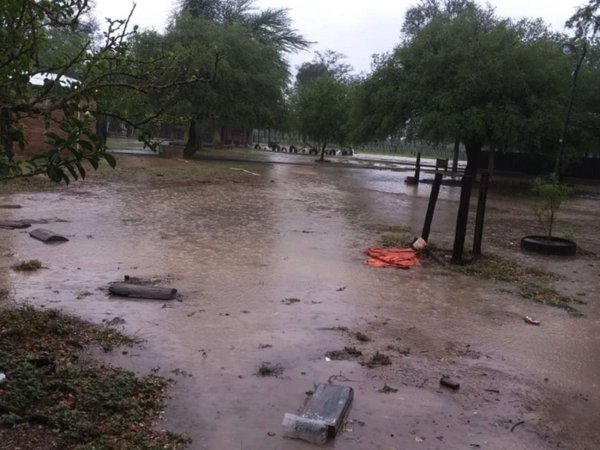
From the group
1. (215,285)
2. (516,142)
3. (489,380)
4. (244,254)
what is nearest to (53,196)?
(244,254)

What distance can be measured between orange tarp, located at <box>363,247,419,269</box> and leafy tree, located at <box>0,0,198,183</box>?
5893mm

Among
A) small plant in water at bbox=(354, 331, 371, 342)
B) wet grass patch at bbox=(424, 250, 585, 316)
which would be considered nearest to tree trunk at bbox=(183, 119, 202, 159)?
wet grass patch at bbox=(424, 250, 585, 316)

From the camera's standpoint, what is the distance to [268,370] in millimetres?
4973

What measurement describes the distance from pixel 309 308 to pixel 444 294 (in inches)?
77.6

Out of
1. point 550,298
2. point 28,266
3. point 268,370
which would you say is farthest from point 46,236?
point 550,298

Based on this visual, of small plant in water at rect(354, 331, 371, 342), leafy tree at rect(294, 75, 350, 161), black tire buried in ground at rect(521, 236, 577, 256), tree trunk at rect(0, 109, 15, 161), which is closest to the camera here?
tree trunk at rect(0, 109, 15, 161)

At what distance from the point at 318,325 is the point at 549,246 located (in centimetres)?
650

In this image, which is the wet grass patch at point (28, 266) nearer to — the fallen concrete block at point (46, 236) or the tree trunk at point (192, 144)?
the fallen concrete block at point (46, 236)

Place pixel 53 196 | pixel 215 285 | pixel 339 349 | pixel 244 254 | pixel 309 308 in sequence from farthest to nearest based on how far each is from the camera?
pixel 53 196
pixel 244 254
pixel 215 285
pixel 309 308
pixel 339 349

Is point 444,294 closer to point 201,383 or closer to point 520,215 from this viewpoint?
point 201,383

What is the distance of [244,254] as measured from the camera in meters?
9.70

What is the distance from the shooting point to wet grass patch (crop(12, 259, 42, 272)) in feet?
25.5

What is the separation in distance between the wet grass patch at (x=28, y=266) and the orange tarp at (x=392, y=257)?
4.55m

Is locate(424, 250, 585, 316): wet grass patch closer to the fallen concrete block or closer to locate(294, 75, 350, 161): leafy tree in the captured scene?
the fallen concrete block
